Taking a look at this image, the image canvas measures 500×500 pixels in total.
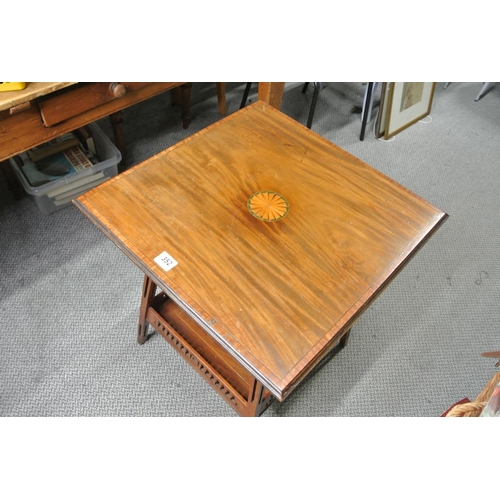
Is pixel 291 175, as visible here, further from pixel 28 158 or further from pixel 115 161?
pixel 28 158

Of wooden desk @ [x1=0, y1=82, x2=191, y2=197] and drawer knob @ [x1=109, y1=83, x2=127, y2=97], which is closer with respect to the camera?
wooden desk @ [x1=0, y1=82, x2=191, y2=197]

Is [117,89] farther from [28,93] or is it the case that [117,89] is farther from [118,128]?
[118,128]

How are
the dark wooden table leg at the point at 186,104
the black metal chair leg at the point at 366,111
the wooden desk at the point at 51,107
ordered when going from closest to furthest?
the wooden desk at the point at 51,107, the dark wooden table leg at the point at 186,104, the black metal chair leg at the point at 366,111

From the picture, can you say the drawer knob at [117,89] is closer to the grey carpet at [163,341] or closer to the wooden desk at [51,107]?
the wooden desk at [51,107]

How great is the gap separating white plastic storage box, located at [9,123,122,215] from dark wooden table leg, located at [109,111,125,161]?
0.23ft

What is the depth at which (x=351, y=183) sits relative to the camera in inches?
49.6

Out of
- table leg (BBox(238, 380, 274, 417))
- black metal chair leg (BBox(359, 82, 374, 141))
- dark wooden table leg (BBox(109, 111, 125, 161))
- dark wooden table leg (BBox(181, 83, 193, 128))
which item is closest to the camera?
table leg (BBox(238, 380, 274, 417))

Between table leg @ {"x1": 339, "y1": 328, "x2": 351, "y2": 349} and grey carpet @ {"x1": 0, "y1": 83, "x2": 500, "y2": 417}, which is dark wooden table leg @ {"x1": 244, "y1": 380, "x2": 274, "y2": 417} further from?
table leg @ {"x1": 339, "y1": 328, "x2": 351, "y2": 349}

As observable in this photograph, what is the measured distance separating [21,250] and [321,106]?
167cm

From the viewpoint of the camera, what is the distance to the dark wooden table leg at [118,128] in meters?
1.85

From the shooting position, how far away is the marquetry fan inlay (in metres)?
1.16

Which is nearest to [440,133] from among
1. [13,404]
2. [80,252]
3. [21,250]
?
[80,252]

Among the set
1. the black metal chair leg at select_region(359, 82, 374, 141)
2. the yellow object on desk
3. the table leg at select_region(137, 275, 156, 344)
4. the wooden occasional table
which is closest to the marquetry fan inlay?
the wooden occasional table

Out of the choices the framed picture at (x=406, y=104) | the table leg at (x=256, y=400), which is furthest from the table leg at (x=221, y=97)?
the table leg at (x=256, y=400)
